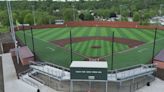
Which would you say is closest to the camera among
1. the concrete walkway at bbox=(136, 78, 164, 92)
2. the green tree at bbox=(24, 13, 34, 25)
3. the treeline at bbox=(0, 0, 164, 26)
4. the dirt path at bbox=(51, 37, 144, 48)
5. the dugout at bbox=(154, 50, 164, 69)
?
the concrete walkway at bbox=(136, 78, 164, 92)

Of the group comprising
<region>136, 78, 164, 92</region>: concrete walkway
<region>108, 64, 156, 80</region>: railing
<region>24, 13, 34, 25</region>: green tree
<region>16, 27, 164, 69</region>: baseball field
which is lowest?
<region>136, 78, 164, 92</region>: concrete walkway

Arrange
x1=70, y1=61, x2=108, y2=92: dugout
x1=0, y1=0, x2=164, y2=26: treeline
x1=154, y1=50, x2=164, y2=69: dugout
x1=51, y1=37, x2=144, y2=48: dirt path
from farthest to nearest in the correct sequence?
1. x1=0, y1=0, x2=164, y2=26: treeline
2. x1=51, y1=37, x2=144, y2=48: dirt path
3. x1=154, y1=50, x2=164, y2=69: dugout
4. x1=70, y1=61, x2=108, y2=92: dugout

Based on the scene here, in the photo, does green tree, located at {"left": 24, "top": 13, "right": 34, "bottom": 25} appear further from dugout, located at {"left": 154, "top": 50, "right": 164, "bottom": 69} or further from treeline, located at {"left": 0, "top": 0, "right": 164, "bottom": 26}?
dugout, located at {"left": 154, "top": 50, "right": 164, "bottom": 69}

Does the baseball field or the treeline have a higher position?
the treeline

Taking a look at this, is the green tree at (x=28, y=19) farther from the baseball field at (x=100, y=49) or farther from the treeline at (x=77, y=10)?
the baseball field at (x=100, y=49)

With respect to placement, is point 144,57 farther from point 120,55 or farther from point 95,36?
point 95,36

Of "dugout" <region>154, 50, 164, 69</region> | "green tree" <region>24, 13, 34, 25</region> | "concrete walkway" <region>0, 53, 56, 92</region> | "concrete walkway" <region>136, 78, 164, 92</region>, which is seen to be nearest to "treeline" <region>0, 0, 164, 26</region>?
"green tree" <region>24, 13, 34, 25</region>

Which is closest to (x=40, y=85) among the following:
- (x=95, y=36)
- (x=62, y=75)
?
(x=62, y=75)

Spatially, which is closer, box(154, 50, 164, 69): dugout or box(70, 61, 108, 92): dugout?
box(70, 61, 108, 92): dugout

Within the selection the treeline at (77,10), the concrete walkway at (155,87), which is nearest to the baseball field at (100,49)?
the concrete walkway at (155,87)
